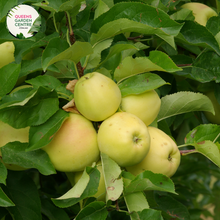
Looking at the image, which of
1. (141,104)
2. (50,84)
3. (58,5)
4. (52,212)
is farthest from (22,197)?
(58,5)

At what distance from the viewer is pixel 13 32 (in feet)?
3.06

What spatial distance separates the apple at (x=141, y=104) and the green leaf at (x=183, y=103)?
6.9 inches

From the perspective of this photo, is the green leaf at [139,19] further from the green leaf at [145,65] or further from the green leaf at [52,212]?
the green leaf at [52,212]

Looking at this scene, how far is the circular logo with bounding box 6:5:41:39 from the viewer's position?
3.06 ft

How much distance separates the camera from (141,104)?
0.87 meters

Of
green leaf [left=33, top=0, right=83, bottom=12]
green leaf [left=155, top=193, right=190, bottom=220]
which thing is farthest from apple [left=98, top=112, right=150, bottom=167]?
green leaf [left=155, top=193, right=190, bottom=220]

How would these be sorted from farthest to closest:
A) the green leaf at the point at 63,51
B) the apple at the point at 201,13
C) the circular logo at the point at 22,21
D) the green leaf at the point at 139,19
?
the apple at the point at 201,13, the circular logo at the point at 22,21, the green leaf at the point at 139,19, the green leaf at the point at 63,51

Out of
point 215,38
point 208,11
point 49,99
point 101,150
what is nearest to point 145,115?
point 101,150

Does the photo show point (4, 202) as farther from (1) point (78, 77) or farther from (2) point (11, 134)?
(1) point (78, 77)

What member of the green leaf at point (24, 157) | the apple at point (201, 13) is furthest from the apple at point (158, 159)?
the apple at point (201, 13)

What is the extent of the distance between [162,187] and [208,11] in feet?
3.46

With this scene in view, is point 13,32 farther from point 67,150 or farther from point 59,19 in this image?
point 67,150

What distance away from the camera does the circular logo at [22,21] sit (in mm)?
934

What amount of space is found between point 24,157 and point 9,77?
0.24m
